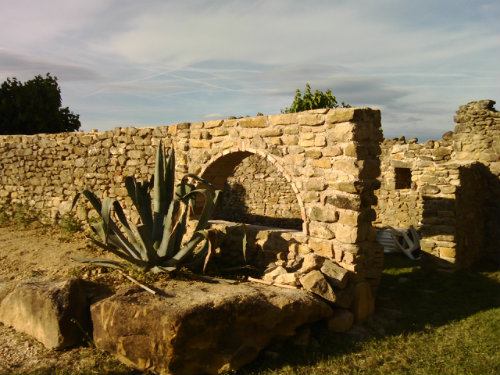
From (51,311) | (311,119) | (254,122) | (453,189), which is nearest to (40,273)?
(51,311)

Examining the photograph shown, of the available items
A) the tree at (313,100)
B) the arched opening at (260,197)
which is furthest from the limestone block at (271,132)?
the tree at (313,100)

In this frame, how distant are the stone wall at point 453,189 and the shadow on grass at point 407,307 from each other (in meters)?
0.44

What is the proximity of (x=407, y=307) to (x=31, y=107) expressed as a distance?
12.9 metres

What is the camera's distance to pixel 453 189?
20.7 ft

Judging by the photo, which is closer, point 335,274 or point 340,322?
point 340,322

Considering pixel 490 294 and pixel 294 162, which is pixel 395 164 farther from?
pixel 294 162

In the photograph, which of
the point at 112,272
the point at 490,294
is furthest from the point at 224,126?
the point at 490,294

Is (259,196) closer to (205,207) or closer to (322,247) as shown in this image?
(322,247)

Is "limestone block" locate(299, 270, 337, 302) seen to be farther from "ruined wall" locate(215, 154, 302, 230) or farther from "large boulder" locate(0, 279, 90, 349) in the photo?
"ruined wall" locate(215, 154, 302, 230)

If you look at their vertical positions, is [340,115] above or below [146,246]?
above

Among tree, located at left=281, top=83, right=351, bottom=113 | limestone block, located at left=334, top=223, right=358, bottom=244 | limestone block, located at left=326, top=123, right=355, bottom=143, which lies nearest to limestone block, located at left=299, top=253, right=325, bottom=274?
limestone block, located at left=334, top=223, right=358, bottom=244

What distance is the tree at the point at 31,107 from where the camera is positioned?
1334cm

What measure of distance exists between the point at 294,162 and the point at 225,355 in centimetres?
227

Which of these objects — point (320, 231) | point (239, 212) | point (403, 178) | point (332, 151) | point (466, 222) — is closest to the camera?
point (332, 151)
